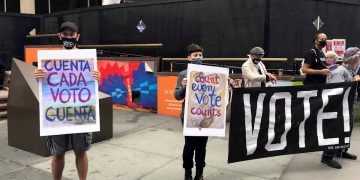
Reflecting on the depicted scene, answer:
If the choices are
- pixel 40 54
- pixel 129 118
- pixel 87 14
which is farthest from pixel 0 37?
pixel 40 54

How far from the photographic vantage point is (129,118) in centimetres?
892

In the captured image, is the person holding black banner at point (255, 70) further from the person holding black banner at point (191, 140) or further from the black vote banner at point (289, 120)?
the person holding black banner at point (191, 140)

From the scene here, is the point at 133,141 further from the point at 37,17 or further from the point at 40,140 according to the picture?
the point at 37,17

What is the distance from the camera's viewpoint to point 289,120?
500cm

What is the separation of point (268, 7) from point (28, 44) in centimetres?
928

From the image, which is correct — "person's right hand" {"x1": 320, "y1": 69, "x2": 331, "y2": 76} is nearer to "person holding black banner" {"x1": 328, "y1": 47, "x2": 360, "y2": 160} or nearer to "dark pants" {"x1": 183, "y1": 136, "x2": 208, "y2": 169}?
"person holding black banner" {"x1": 328, "y1": 47, "x2": 360, "y2": 160}

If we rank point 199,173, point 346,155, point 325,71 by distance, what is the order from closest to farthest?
1. point 199,173
2. point 325,71
3. point 346,155

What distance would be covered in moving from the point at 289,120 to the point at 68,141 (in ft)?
8.89

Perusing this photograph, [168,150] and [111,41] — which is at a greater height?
[111,41]

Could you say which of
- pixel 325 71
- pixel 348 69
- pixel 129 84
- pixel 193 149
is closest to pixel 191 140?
pixel 193 149

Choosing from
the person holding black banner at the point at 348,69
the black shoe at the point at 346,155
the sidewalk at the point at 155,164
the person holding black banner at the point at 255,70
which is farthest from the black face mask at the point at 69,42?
the black shoe at the point at 346,155

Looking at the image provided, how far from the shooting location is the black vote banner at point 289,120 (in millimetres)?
4711

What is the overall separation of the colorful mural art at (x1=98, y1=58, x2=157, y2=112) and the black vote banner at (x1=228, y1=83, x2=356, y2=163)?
15.9 feet

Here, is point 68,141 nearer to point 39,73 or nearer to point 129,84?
point 39,73
